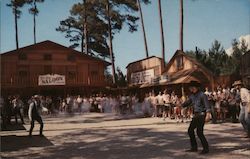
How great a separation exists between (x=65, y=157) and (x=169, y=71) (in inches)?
878

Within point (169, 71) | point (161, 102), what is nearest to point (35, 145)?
point (161, 102)

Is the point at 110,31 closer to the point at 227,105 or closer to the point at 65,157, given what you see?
the point at 227,105

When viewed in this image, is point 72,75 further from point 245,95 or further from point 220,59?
point 245,95

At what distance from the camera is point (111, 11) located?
36.9m

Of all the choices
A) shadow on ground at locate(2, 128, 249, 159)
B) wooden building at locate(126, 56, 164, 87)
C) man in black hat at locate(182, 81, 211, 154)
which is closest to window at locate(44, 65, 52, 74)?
wooden building at locate(126, 56, 164, 87)

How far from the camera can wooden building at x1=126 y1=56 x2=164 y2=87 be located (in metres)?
30.5

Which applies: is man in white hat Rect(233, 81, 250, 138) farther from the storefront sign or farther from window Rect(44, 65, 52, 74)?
window Rect(44, 65, 52, 74)

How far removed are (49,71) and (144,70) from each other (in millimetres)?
8821

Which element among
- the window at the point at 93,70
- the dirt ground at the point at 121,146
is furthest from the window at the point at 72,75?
the dirt ground at the point at 121,146

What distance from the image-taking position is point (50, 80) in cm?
3241

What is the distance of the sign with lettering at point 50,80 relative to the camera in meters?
32.2

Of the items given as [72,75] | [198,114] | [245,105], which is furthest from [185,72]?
[198,114]

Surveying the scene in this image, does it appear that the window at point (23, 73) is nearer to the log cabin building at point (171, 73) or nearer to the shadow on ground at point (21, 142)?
the log cabin building at point (171, 73)

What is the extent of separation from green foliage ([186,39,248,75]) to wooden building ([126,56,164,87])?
6.83 meters
